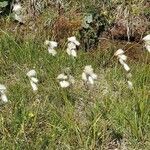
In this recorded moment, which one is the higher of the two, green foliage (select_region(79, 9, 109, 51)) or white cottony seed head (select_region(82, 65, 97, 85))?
white cottony seed head (select_region(82, 65, 97, 85))

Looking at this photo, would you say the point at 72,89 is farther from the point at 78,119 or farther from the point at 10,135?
the point at 10,135

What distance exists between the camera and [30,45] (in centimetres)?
464


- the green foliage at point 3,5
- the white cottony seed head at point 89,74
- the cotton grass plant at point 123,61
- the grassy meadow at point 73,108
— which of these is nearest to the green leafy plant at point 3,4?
the green foliage at point 3,5

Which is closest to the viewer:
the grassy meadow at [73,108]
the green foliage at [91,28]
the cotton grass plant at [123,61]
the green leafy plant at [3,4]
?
the grassy meadow at [73,108]

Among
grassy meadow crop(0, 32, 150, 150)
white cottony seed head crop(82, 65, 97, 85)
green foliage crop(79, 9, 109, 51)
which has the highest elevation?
white cottony seed head crop(82, 65, 97, 85)

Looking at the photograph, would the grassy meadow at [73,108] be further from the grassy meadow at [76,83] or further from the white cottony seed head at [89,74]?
the white cottony seed head at [89,74]

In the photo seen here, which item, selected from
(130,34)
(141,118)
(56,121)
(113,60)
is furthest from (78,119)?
(130,34)

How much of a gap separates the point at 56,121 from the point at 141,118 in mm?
584

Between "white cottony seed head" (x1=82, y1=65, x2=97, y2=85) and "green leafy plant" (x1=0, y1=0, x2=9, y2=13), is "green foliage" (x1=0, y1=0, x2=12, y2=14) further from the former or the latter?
"white cottony seed head" (x1=82, y1=65, x2=97, y2=85)

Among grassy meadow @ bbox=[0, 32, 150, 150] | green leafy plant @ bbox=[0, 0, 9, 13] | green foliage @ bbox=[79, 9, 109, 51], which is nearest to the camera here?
grassy meadow @ bbox=[0, 32, 150, 150]

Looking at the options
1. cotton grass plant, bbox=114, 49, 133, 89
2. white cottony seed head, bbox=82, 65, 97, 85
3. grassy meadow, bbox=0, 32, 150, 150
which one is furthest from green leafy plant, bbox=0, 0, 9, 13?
white cottony seed head, bbox=82, 65, 97, 85

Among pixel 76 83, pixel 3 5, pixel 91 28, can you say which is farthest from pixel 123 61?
pixel 3 5

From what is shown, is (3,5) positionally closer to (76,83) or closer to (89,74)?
(76,83)

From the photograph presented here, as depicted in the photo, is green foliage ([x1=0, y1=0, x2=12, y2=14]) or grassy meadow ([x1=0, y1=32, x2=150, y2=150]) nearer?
grassy meadow ([x1=0, y1=32, x2=150, y2=150])
